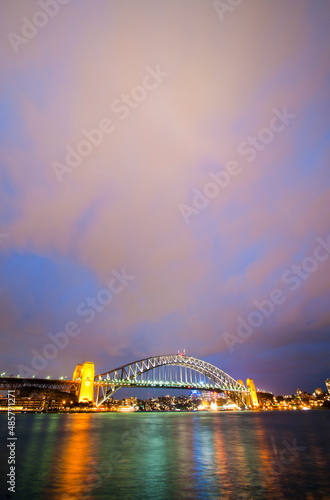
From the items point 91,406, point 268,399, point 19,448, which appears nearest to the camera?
point 19,448

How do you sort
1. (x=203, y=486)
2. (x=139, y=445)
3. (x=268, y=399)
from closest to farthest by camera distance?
1. (x=203, y=486)
2. (x=139, y=445)
3. (x=268, y=399)

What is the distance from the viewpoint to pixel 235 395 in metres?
133

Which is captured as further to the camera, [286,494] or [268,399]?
[268,399]

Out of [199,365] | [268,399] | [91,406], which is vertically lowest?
[268,399]

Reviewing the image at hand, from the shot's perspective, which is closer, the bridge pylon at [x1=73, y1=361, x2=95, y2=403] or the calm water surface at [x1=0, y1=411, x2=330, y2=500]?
the calm water surface at [x1=0, y1=411, x2=330, y2=500]

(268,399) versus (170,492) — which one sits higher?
(170,492)

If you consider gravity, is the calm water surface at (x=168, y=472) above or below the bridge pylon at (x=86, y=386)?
below

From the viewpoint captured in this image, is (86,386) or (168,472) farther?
(86,386)

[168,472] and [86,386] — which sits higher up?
[86,386]

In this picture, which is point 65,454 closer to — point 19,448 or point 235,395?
point 19,448

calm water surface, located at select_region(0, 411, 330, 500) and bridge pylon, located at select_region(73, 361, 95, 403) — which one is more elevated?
bridge pylon, located at select_region(73, 361, 95, 403)

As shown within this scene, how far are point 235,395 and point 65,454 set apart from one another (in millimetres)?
131148

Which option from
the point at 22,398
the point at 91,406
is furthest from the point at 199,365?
the point at 22,398

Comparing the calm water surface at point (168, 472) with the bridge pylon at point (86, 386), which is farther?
the bridge pylon at point (86, 386)
